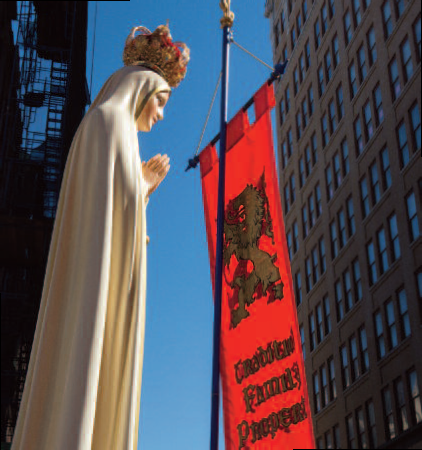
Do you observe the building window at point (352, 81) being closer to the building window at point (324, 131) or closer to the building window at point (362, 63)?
the building window at point (362, 63)

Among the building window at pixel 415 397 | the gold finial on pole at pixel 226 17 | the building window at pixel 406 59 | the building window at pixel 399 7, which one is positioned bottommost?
Answer: the gold finial on pole at pixel 226 17

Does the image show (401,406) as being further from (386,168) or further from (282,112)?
(282,112)

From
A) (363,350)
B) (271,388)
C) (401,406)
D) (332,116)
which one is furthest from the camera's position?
(332,116)

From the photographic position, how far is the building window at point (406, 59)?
3903cm

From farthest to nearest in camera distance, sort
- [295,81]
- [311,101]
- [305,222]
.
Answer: [295,81] < [311,101] < [305,222]

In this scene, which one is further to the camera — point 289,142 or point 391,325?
point 289,142

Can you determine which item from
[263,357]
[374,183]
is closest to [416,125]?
[374,183]

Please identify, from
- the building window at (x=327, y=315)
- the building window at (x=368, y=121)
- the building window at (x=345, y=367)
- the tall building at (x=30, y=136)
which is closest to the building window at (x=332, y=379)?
the building window at (x=345, y=367)

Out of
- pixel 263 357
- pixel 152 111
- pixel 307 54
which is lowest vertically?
pixel 263 357

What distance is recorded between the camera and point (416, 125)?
37531mm

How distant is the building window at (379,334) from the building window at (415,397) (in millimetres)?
3219

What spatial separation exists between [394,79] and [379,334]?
42.1 ft

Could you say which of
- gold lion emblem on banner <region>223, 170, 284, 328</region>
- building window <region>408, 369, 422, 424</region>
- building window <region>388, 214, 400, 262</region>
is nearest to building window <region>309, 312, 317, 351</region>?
building window <region>388, 214, 400, 262</region>

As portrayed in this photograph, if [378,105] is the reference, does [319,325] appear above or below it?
below
